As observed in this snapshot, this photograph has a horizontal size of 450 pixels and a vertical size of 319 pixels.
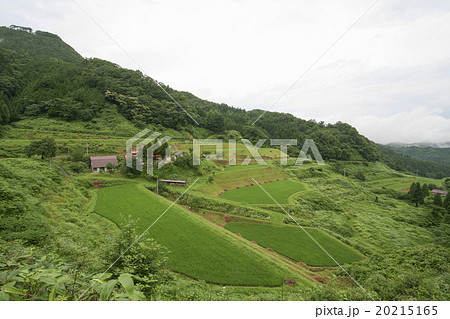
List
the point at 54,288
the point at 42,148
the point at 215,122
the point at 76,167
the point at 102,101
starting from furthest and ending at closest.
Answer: the point at 215,122
the point at 102,101
the point at 76,167
the point at 42,148
the point at 54,288

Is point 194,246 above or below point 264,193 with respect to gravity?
below

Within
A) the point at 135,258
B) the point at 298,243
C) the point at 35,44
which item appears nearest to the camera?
the point at 135,258

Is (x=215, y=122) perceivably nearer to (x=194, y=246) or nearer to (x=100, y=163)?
(x=100, y=163)

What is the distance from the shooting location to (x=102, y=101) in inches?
1902

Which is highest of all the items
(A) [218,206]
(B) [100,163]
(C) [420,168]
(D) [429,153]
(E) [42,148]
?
(D) [429,153]

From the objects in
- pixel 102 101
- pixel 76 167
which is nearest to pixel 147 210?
pixel 76 167

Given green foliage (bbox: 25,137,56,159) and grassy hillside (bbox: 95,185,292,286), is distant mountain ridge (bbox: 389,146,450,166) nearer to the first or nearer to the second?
grassy hillside (bbox: 95,185,292,286)

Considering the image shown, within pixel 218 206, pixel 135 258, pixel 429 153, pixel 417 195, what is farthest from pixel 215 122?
pixel 429 153

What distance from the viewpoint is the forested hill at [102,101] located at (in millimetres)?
40281

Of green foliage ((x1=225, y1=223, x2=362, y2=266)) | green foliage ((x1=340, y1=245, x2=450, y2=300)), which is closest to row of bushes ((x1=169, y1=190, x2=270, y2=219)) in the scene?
green foliage ((x1=225, y1=223, x2=362, y2=266))

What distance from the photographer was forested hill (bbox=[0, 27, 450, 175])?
132 feet

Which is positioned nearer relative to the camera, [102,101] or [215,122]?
[102,101]

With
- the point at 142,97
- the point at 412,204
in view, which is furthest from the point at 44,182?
the point at 412,204
